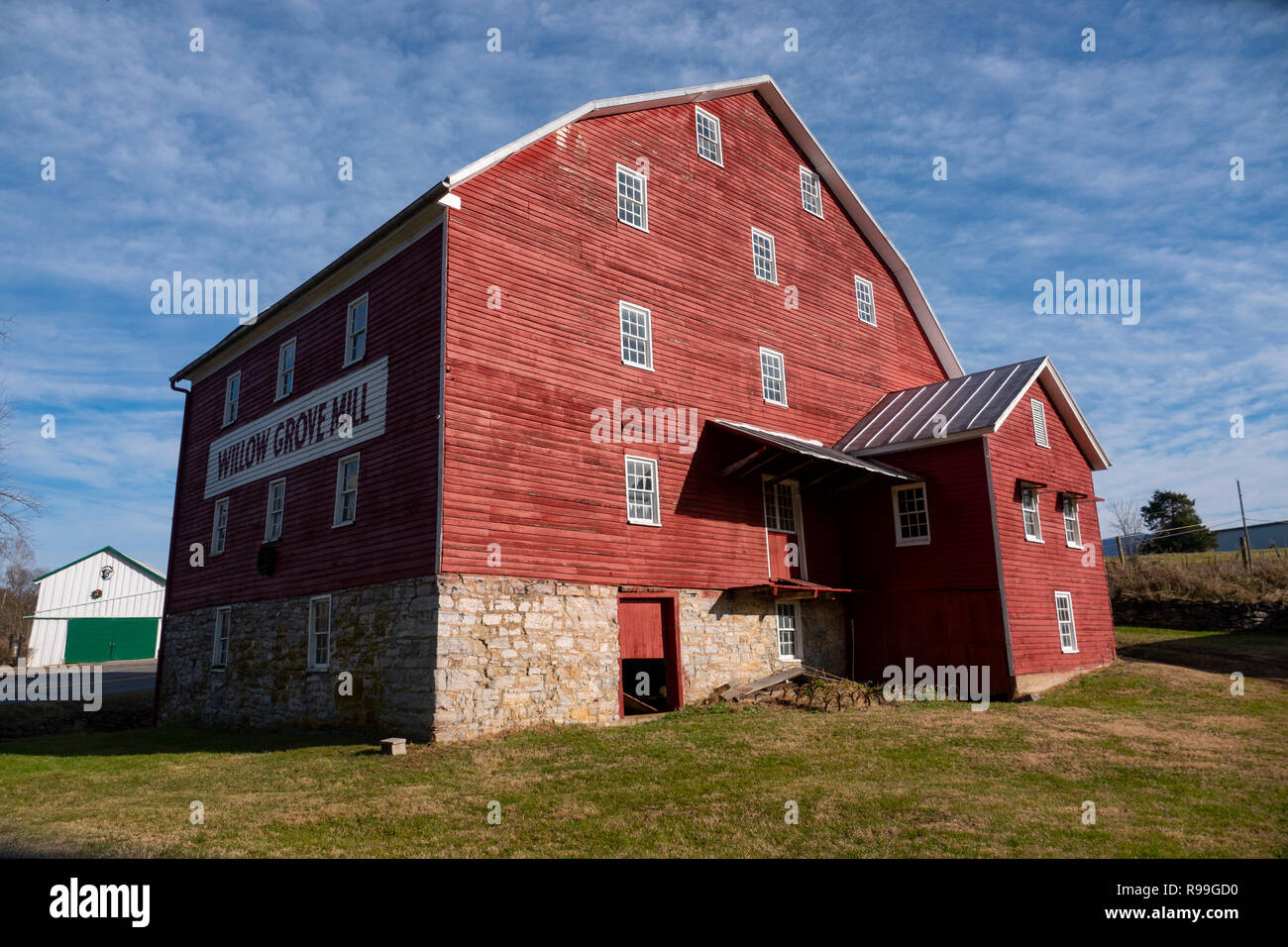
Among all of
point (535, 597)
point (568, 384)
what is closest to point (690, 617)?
point (535, 597)

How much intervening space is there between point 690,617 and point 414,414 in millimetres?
7339

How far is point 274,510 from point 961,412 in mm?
17672

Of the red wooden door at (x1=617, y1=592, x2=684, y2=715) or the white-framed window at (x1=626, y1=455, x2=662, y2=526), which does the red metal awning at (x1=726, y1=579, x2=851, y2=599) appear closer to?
the red wooden door at (x1=617, y1=592, x2=684, y2=715)

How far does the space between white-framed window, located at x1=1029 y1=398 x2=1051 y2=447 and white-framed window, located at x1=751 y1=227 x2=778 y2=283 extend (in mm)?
7916

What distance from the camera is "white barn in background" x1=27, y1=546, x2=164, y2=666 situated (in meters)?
47.7

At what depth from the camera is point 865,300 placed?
26.1 m

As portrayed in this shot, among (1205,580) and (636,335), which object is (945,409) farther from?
(1205,580)

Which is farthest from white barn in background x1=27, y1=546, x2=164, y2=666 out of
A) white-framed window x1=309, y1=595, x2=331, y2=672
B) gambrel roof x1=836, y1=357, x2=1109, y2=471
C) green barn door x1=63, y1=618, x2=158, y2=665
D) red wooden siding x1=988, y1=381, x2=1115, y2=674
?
red wooden siding x1=988, y1=381, x2=1115, y2=674

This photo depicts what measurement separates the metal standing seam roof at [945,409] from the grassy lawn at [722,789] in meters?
7.32

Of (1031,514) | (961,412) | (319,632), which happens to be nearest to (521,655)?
(319,632)

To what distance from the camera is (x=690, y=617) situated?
58.6ft

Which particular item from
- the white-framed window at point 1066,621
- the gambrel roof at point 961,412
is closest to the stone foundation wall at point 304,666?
the gambrel roof at point 961,412
